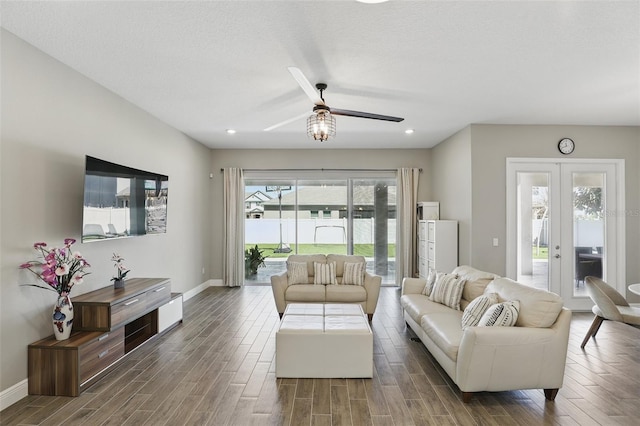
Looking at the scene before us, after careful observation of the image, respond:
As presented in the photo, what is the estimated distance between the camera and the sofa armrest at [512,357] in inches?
102

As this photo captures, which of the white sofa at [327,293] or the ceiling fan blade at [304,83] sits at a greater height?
the ceiling fan blade at [304,83]

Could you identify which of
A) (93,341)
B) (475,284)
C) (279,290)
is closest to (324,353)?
(279,290)

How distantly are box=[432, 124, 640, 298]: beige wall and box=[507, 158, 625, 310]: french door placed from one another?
0.12 metres

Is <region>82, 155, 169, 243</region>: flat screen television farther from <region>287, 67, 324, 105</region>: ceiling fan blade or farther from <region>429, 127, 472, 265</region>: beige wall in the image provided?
<region>429, 127, 472, 265</region>: beige wall

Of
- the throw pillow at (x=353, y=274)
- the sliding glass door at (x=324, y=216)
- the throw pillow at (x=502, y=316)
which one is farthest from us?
the sliding glass door at (x=324, y=216)

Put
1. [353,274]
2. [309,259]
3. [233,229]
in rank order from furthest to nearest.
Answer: [233,229] < [309,259] < [353,274]

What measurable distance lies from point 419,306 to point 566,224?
312cm

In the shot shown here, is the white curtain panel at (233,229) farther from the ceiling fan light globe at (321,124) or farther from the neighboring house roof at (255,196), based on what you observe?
the ceiling fan light globe at (321,124)

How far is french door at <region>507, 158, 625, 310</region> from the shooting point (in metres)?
5.23

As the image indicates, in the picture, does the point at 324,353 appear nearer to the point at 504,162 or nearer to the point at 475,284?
the point at 475,284

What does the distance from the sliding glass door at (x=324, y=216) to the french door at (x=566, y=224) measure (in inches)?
99.6

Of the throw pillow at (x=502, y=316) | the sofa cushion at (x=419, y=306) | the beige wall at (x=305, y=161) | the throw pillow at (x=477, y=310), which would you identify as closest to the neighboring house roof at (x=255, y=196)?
the beige wall at (x=305, y=161)

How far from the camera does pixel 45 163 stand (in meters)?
2.98

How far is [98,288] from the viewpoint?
3.65 meters
